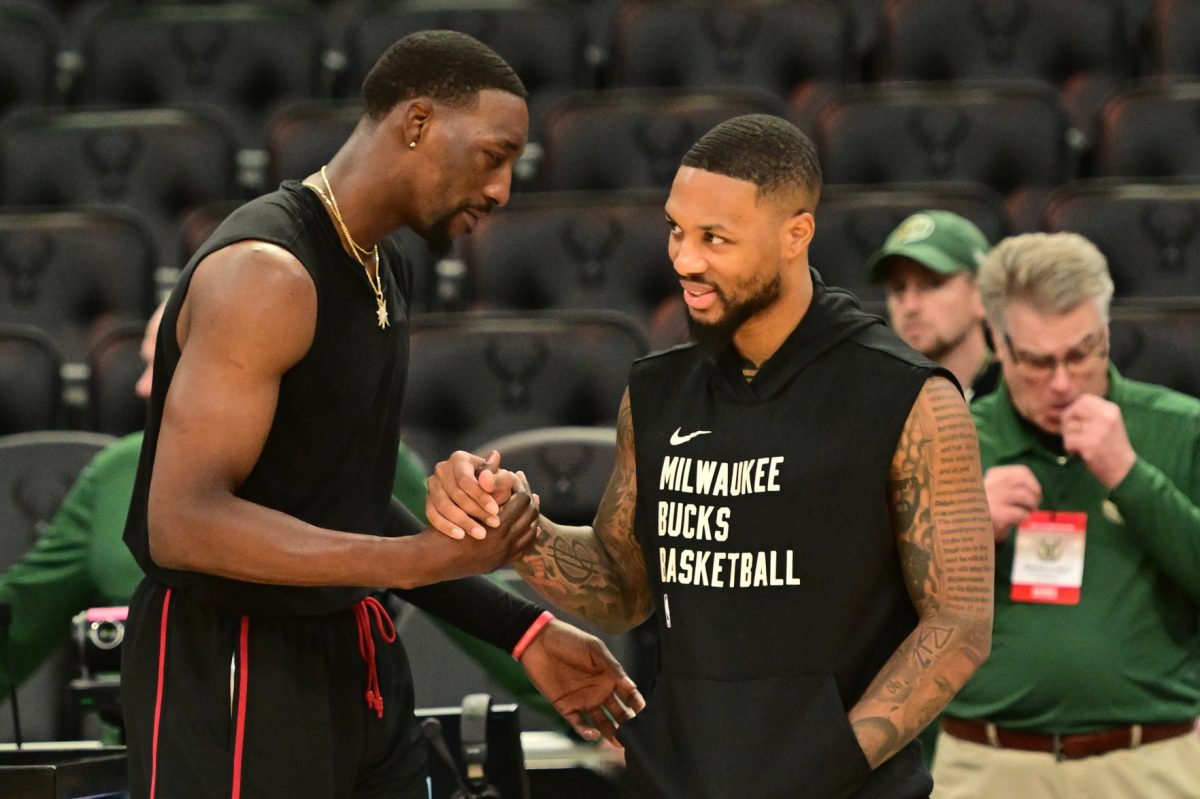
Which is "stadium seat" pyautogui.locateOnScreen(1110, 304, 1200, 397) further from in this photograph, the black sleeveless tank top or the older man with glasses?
the black sleeveless tank top

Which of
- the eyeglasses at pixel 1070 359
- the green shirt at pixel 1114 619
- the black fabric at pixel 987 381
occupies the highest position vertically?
the eyeglasses at pixel 1070 359

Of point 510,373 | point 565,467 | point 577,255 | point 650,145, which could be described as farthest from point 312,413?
point 650,145

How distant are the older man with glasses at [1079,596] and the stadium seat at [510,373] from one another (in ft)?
5.29

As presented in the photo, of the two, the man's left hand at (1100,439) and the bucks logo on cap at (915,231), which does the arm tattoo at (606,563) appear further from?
the bucks logo on cap at (915,231)

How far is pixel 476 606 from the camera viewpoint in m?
3.04

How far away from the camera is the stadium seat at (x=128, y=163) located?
6.37 m

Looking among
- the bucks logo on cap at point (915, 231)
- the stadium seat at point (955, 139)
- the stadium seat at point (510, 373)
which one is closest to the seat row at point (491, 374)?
the stadium seat at point (510, 373)

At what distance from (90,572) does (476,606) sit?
1.16 meters

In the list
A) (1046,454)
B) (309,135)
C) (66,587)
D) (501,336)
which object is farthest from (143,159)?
(1046,454)

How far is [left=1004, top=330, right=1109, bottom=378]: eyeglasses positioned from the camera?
3.59 metres

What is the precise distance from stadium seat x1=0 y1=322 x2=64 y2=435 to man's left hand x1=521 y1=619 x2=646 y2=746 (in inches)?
108

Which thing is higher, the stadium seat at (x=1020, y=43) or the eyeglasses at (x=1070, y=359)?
the stadium seat at (x=1020, y=43)

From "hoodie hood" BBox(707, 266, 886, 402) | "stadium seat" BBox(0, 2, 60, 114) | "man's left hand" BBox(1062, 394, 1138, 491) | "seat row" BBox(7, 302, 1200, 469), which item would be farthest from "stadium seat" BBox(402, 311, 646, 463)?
"stadium seat" BBox(0, 2, 60, 114)

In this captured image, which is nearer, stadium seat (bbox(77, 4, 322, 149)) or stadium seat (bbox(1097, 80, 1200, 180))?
stadium seat (bbox(1097, 80, 1200, 180))
